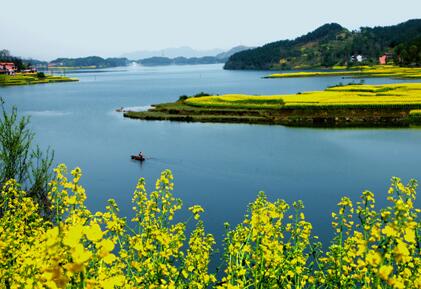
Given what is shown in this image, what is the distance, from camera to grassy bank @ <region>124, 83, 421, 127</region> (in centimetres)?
4841

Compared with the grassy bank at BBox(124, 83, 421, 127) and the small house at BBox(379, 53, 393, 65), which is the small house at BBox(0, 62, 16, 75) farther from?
Answer: the small house at BBox(379, 53, 393, 65)

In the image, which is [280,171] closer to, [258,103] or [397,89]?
[258,103]

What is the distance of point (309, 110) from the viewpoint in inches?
2063

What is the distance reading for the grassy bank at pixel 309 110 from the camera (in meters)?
48.4

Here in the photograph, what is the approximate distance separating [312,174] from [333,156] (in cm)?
593

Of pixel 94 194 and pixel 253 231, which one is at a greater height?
pixel 253 231

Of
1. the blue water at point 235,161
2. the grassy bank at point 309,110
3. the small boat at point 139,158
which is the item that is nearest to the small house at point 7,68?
the grassy bank at point 309,110

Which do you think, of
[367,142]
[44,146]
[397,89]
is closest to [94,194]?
[44,146]

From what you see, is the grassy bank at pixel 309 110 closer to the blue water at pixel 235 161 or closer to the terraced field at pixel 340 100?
the terraced field at pixel 340 100

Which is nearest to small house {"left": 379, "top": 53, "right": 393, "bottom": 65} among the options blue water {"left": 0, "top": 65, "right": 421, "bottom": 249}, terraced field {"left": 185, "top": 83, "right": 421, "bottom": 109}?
terraced field {"left": 185, "top": 83, "right": 421, "bottom": 109}

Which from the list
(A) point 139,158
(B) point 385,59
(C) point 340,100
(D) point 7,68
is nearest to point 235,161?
(A) point 139,158

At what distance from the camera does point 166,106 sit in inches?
2500

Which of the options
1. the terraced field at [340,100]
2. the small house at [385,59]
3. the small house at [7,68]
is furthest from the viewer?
the small house at [7,68]

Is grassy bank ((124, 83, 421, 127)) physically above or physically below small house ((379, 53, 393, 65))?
below
